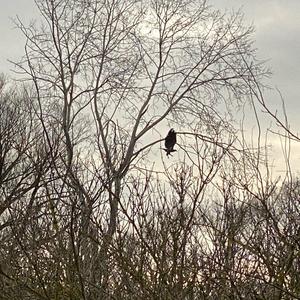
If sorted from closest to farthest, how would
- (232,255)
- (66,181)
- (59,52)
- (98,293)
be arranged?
(232,255) < (98,293) < (66,181) < (59,52)

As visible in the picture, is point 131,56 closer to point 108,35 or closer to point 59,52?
point 108,35

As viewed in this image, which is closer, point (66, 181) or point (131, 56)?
point (66, 181)

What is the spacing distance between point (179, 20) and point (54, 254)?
40.2ft

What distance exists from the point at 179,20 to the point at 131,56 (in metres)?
1.66

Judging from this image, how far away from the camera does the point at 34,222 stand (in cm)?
636

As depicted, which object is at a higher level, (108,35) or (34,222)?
(108,35)

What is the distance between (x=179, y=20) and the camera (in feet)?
56.6

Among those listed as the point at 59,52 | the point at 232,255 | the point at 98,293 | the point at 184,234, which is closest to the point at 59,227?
the point at 98,293

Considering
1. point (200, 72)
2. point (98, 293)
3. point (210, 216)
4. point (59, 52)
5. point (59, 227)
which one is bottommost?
point (98, 293)

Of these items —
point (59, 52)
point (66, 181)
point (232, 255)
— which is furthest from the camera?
point (59, 52)

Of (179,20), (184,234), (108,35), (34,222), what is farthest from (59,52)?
(184,234)

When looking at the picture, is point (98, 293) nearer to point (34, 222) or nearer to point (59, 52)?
point (34, 222)

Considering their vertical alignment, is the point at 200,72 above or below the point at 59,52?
above

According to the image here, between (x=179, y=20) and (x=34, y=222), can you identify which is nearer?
(x=34, y=222)
